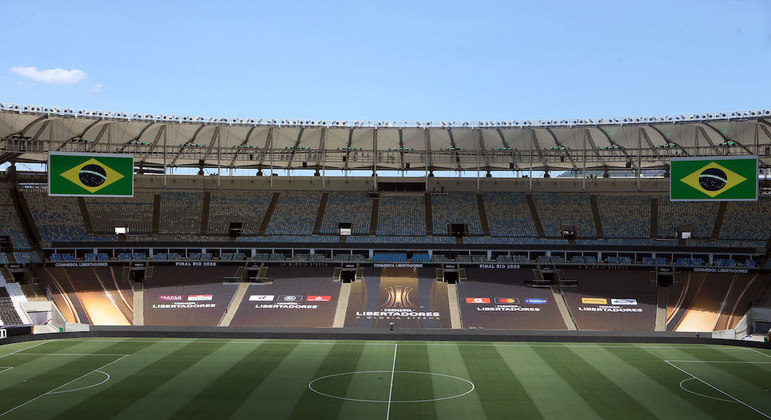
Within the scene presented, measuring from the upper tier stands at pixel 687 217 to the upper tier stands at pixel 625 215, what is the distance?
1.01m

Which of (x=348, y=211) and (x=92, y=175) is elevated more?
(x=92, y=175)

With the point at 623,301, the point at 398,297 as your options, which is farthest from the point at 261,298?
the point at 623,301

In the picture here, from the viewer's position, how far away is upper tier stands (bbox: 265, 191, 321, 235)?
53312 mm

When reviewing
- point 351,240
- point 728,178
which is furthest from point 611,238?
point 351,240

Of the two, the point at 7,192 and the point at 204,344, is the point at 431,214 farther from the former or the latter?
the point at 7,192

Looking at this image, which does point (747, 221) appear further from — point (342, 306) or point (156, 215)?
point (156, 215)

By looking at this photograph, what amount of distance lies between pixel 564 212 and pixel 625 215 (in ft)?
14.0

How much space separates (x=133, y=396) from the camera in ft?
87.5

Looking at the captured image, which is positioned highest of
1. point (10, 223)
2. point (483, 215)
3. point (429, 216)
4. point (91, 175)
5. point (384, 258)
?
point (91, 175)

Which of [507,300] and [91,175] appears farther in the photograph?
[507,300]

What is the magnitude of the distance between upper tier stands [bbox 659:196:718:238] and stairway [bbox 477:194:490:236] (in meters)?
11.9

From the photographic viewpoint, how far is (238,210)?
2175 inches

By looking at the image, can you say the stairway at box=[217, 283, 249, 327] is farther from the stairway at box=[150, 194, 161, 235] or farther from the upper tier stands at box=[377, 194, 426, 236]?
the upper tier stands at box=[377, 194, 426, 236]

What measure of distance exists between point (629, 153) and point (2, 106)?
41.1m
